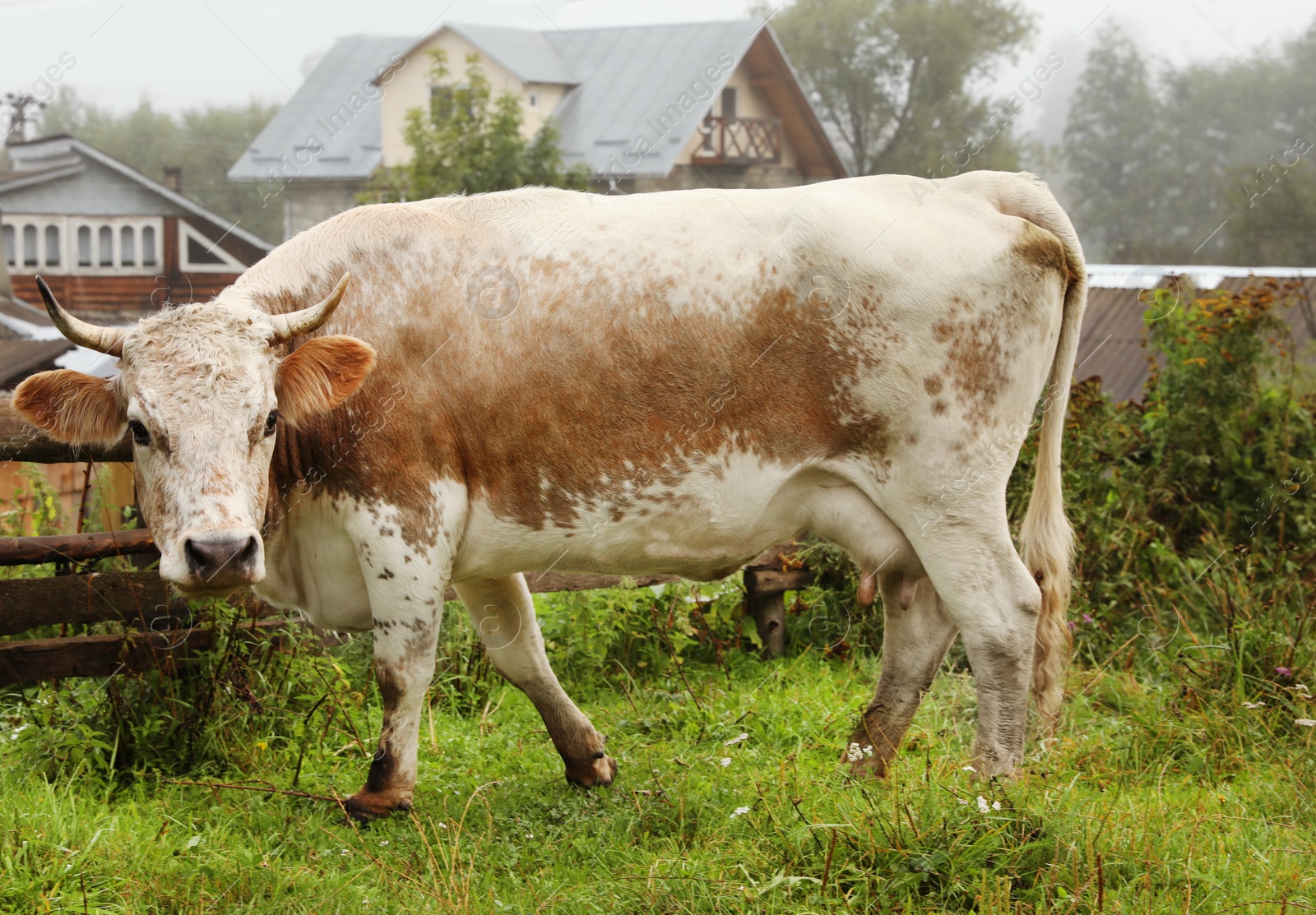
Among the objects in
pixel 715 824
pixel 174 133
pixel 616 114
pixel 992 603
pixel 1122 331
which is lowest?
pixel 715 824

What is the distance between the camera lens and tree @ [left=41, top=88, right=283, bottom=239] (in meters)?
67.3

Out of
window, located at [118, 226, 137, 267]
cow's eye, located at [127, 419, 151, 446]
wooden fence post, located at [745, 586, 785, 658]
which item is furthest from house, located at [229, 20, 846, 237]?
cow's eye, located at [127, 419, 151, 446]

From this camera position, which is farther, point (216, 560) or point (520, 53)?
point (520, 53)

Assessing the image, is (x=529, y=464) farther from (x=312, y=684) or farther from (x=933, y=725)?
(x=933, y=725)

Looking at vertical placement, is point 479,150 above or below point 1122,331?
above

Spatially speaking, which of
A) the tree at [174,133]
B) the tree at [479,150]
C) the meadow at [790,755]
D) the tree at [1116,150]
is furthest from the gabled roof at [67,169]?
the tree at [1116,150]

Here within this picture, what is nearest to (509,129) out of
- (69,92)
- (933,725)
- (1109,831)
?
(933,725)

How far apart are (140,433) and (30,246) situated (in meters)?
32.4

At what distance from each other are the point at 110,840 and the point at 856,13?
5293 cm

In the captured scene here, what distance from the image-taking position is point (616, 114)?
1309 inches

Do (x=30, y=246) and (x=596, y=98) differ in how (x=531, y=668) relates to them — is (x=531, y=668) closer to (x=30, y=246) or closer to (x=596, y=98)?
(x=30, y=246)

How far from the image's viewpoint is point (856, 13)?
51.3 meters

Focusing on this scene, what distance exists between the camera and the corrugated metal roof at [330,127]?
34.6 meters

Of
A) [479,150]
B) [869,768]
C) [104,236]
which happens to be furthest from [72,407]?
[104,236]
